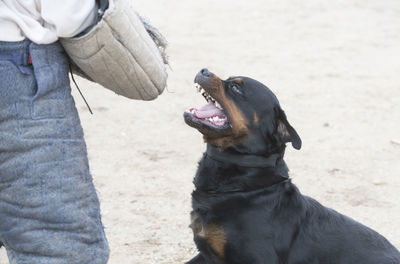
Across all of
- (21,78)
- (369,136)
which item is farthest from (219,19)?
(21,78)

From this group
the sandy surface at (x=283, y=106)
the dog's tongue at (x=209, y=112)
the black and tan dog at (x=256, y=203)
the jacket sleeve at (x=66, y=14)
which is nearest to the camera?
the jacket sleeve at (x=66, y=14)

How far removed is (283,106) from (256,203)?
3.98 metres

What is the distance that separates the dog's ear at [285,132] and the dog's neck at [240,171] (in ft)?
0.31

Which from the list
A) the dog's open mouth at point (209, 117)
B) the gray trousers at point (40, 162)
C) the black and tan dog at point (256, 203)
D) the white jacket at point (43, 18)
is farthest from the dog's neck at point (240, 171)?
the white jacket at point (43, 18)

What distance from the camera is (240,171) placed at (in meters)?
3.64

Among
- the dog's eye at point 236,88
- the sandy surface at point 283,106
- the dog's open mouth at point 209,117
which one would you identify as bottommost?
the sandy surface at point 283,106

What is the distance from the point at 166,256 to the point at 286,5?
9.00 m

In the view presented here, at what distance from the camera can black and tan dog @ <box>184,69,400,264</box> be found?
11.4 feet

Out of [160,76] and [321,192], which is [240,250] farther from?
[321,192]

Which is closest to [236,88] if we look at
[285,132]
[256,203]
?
[285,132]

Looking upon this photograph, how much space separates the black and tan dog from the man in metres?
1.04

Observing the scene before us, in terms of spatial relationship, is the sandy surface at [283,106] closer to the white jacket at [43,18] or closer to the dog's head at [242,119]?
the dog's head at [242,119]

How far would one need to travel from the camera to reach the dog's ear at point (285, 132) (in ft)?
11.6

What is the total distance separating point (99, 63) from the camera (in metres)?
2.64
